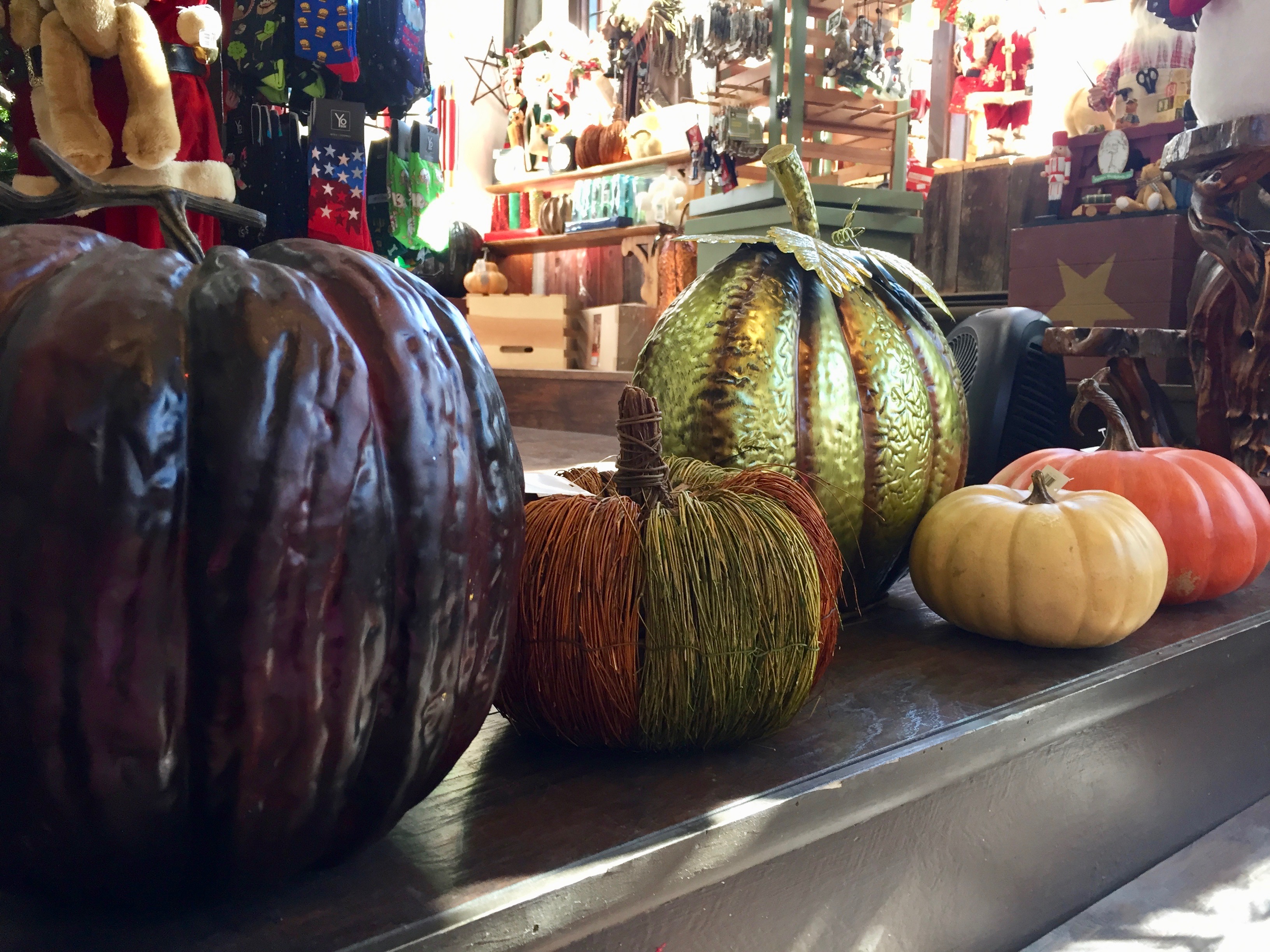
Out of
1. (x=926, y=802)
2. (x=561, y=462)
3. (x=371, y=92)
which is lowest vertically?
(x=561, y=462)

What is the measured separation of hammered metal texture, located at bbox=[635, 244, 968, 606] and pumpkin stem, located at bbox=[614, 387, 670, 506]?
0.56 ft

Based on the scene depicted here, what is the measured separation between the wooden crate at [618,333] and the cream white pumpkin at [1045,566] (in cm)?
400

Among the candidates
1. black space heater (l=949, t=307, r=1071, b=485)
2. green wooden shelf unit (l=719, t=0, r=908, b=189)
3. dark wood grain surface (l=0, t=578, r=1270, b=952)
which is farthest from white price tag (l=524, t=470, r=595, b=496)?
green wooden shelf unit (l=719, t=0, r=908, b=189)

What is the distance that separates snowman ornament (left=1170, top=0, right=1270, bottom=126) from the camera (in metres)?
1.52

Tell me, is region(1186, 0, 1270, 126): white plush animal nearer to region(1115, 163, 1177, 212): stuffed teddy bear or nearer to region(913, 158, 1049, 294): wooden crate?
region(1115, 163, 1177, 212): stuffed teddy bear

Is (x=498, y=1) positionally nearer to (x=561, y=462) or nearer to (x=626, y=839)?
(x=561, y=462)

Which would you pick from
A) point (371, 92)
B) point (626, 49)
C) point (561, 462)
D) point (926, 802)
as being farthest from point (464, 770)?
point (626, 49)

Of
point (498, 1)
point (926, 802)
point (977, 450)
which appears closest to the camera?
point (926, 802)

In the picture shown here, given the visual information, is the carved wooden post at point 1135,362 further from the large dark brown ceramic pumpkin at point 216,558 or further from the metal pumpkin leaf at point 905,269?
the large dark brown ceramic pumpkin at point 216,558

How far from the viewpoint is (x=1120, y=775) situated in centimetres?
86

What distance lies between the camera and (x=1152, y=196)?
3.52 m

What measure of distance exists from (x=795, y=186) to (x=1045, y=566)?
43 centimetres

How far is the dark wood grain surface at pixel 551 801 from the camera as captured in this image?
451mm

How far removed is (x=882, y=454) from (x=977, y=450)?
39.9 inches
